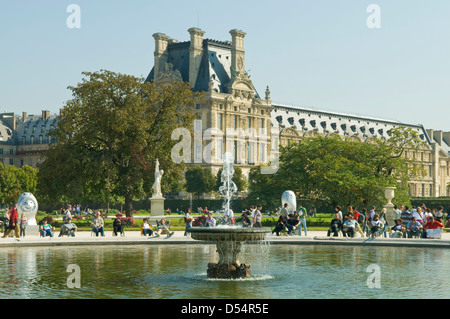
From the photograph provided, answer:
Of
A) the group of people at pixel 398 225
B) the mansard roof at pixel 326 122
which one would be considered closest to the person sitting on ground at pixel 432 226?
the group of people at pixel 398 225

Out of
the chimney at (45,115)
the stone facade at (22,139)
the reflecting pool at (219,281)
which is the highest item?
the chimney at (45,115)

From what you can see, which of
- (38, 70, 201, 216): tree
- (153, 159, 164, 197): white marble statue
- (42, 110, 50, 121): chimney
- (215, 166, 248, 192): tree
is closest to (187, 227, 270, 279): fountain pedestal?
(153, 159, 164, 197): white marble statue

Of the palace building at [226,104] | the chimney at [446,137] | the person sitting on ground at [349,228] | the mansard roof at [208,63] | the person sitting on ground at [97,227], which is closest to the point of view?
the person sitting on ground at [349,228]

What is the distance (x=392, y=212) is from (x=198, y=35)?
8907 cm

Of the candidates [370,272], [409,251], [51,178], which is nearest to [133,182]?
[51,178]

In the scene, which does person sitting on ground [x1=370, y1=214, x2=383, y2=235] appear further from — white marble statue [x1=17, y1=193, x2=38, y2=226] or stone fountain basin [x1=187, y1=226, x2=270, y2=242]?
white marble statue [x1=17, y1=193, x2=38, y2=226]

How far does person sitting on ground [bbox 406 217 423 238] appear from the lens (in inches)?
1451

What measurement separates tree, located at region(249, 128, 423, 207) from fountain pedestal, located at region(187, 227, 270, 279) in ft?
103

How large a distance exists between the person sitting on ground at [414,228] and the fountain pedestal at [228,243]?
17.9 meters

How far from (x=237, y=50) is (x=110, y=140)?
74821mm

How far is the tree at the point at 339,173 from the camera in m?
52.6

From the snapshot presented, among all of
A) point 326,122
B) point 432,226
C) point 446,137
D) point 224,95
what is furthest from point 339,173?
point 446,137

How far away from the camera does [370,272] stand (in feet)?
71.7

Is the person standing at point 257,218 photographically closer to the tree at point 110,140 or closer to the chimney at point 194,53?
the tree at point 110,140
